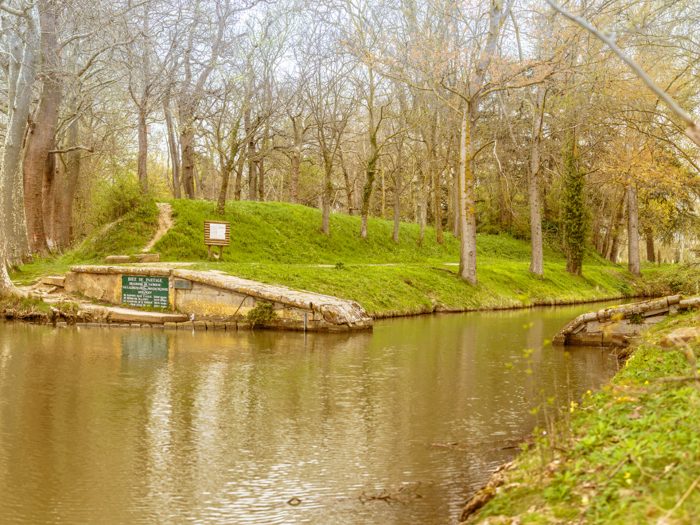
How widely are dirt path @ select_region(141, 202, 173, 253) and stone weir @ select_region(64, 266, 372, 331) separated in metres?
7.40

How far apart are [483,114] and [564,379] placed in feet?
103

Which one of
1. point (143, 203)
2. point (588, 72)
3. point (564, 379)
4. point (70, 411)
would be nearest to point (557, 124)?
point (588, 72)

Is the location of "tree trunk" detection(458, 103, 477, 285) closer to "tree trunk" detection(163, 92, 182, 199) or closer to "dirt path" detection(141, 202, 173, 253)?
"dirt path" detection(141, 202, 173, 253)

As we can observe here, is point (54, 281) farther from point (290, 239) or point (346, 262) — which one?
point (346, 262)

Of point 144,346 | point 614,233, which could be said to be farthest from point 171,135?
point 614,233

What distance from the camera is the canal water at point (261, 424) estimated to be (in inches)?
270

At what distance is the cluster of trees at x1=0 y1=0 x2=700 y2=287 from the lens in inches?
926

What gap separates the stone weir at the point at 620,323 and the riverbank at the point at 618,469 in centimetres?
903

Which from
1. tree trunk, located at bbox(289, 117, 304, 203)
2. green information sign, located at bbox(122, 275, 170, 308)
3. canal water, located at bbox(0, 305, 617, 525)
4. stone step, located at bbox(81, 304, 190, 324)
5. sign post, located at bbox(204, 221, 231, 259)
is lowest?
canal water, located at bbox(0, 305, 617, 525)

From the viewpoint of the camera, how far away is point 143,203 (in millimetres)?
31844

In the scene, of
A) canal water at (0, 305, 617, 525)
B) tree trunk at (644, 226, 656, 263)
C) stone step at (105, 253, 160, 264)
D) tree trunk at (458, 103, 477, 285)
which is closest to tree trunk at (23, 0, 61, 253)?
stone step at (105, 253, 160, 264)

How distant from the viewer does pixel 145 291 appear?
2127cm

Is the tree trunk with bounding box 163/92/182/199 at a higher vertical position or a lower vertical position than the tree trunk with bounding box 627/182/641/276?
higher

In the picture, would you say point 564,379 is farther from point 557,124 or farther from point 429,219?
point 429,219
